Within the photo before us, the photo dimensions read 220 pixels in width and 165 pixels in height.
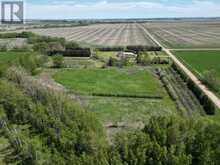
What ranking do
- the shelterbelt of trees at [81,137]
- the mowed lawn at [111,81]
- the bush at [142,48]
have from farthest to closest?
the bush at [142,48]
the mowed lawn at [111,81]
the shelterbelt of trees at [81,137]

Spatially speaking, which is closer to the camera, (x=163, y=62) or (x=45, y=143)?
(x=45, y=143)

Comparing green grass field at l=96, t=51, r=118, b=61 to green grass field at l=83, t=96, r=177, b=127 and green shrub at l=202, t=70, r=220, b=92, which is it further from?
green grass field at l=83, t=96, r=177, b=127

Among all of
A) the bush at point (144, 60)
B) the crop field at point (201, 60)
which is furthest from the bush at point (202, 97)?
the bush at point (144, 60)

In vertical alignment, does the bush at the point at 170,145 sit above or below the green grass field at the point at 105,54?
above

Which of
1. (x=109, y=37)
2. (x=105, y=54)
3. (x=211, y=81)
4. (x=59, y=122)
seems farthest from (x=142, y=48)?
(x=59, y=122)

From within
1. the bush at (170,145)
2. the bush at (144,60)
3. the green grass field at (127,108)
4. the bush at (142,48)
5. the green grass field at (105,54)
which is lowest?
the green grass field at (127,108)

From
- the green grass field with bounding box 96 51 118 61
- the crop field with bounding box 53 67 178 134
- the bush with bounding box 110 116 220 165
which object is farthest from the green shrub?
the green grass field with bounding box 96 51 118 61

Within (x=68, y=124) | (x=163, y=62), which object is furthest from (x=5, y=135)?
(x=163, y=62)

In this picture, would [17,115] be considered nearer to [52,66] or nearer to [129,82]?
[129,82]

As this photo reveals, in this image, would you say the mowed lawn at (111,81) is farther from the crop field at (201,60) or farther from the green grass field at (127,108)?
the crop field at (201,60)
